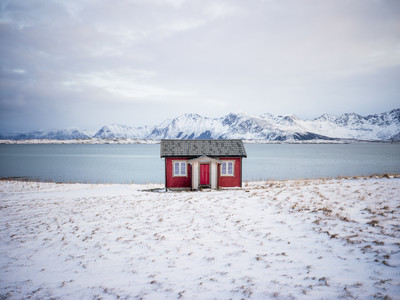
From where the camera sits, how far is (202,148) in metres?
23.3

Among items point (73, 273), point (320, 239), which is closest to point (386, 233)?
point (320, 239)

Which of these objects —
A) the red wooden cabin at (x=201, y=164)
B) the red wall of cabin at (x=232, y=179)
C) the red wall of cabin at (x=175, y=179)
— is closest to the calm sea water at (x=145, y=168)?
the red wall of cabin at (x=175, y=179)

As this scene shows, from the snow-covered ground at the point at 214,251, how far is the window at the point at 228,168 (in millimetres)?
10453

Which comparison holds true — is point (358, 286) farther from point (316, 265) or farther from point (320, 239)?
point (320, 239)

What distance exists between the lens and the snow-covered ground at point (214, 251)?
5.43 m

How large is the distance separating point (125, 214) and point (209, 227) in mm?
4939

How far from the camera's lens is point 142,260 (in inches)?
275

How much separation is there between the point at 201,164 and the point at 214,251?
1513cm

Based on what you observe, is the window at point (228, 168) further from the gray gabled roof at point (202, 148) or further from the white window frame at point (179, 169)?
the white window frame at point (179, 169)

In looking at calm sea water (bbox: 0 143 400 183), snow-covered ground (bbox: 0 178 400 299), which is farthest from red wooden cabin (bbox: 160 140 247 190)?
calm sea water (bbox: 0 143 400 183)

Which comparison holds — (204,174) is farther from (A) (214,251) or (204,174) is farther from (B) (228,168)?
(A) (214,251)

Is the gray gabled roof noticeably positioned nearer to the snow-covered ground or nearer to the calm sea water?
the snow-covered ground

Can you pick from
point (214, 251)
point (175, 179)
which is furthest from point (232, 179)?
point (214, 251)

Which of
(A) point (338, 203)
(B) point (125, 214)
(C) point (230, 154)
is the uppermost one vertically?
(C) point (230, 154)
